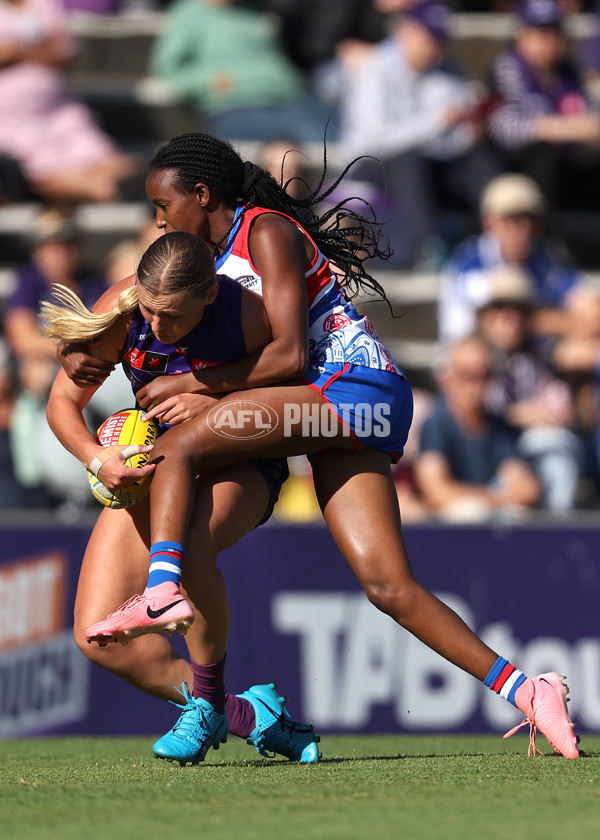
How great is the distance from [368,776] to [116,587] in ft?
3.26

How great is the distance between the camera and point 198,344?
409cm

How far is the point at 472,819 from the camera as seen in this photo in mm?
2994

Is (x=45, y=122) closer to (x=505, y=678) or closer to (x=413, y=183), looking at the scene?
(x=413, y=183)

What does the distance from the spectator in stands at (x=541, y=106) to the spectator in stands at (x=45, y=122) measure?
2.79 metres

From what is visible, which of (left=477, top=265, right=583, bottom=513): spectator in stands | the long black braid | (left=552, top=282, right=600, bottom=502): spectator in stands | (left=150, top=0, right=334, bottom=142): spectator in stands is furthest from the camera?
(left=150, top=0, right=334, bottom=142): spectator in stands

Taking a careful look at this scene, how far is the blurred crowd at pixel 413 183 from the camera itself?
7.64 metres

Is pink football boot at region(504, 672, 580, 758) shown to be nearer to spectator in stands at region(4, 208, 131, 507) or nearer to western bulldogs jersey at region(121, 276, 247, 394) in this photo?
western bulldogs jersey at region(121, 276, 247, 394)

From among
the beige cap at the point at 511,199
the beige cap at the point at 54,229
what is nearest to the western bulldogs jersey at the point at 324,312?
the beige cap at the point at 54,229

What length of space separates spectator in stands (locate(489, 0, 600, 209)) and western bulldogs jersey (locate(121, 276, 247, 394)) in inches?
241

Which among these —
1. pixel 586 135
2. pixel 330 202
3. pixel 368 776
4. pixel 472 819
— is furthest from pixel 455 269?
pixel 472 819

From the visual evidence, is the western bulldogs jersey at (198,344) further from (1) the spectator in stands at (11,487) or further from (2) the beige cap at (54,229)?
(2) the beige cap at (54,229)

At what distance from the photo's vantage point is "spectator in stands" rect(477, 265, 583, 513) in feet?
26.0

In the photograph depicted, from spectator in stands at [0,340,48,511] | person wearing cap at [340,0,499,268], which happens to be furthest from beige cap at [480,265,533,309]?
spectator in stands at [0,340,48,511]

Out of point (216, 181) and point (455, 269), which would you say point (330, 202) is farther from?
point (216, 181)
